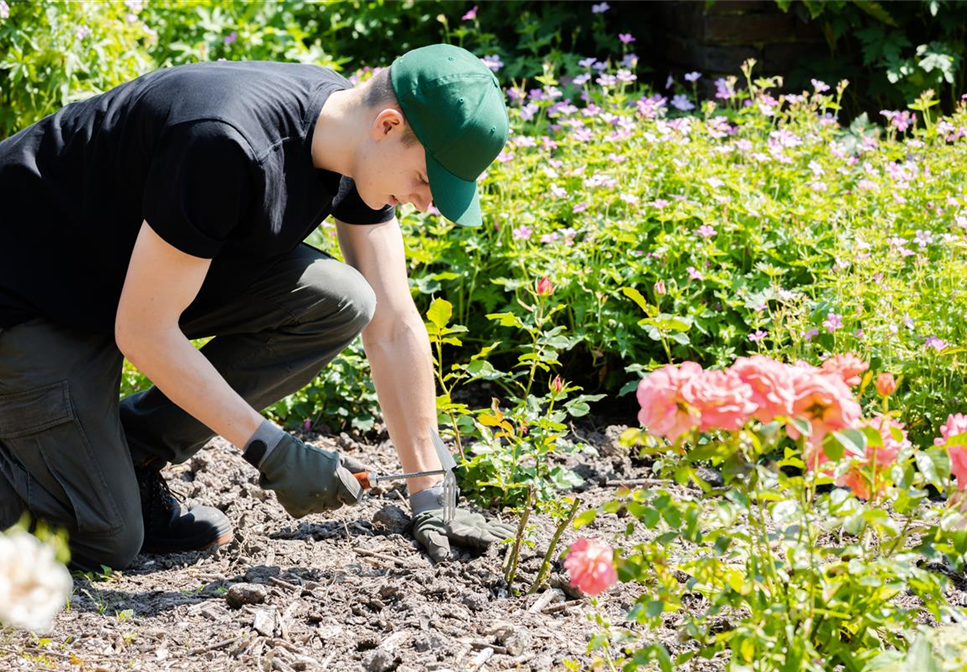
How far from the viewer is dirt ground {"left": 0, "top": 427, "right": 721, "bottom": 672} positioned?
6.82 feet

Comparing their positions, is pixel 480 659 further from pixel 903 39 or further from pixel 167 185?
pixel 903 39

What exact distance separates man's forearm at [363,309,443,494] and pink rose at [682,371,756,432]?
3.83 ft

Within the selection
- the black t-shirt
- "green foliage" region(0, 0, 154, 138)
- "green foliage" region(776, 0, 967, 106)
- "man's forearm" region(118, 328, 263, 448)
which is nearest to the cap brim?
the black t-shirt

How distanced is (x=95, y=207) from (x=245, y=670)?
98 centimetres

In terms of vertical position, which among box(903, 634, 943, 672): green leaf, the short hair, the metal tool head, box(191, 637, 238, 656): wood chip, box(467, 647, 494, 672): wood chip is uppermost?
the short hair

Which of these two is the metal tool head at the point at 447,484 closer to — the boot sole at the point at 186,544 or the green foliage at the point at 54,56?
the boot sole at the point at 186,544

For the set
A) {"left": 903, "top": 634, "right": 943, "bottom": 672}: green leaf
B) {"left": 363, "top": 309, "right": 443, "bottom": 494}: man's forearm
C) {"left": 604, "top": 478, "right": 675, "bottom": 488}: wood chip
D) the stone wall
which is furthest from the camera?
the stone wall

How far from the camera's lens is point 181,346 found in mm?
2174

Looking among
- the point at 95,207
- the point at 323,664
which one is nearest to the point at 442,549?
the point at 323,664

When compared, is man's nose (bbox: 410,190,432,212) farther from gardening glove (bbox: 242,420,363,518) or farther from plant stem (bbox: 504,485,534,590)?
plant stem (bbox: 504,485,534,590)

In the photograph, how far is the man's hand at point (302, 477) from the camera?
220 centimetres

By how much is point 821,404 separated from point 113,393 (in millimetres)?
1660

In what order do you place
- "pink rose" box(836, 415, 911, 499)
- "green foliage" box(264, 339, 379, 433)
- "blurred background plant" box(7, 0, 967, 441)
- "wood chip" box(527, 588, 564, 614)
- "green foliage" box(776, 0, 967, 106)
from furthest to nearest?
"green foliage" box(776, 0, 967, 106), "green foliage" box(264, 339, 379, 433), "blurred background plant" box(7, 0, 967, 441), "wood chip" box(527, 588, 564, 614), "pink rose" box(836, 415, 911, 499)

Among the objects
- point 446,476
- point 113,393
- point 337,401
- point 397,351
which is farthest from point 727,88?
point 113,393
